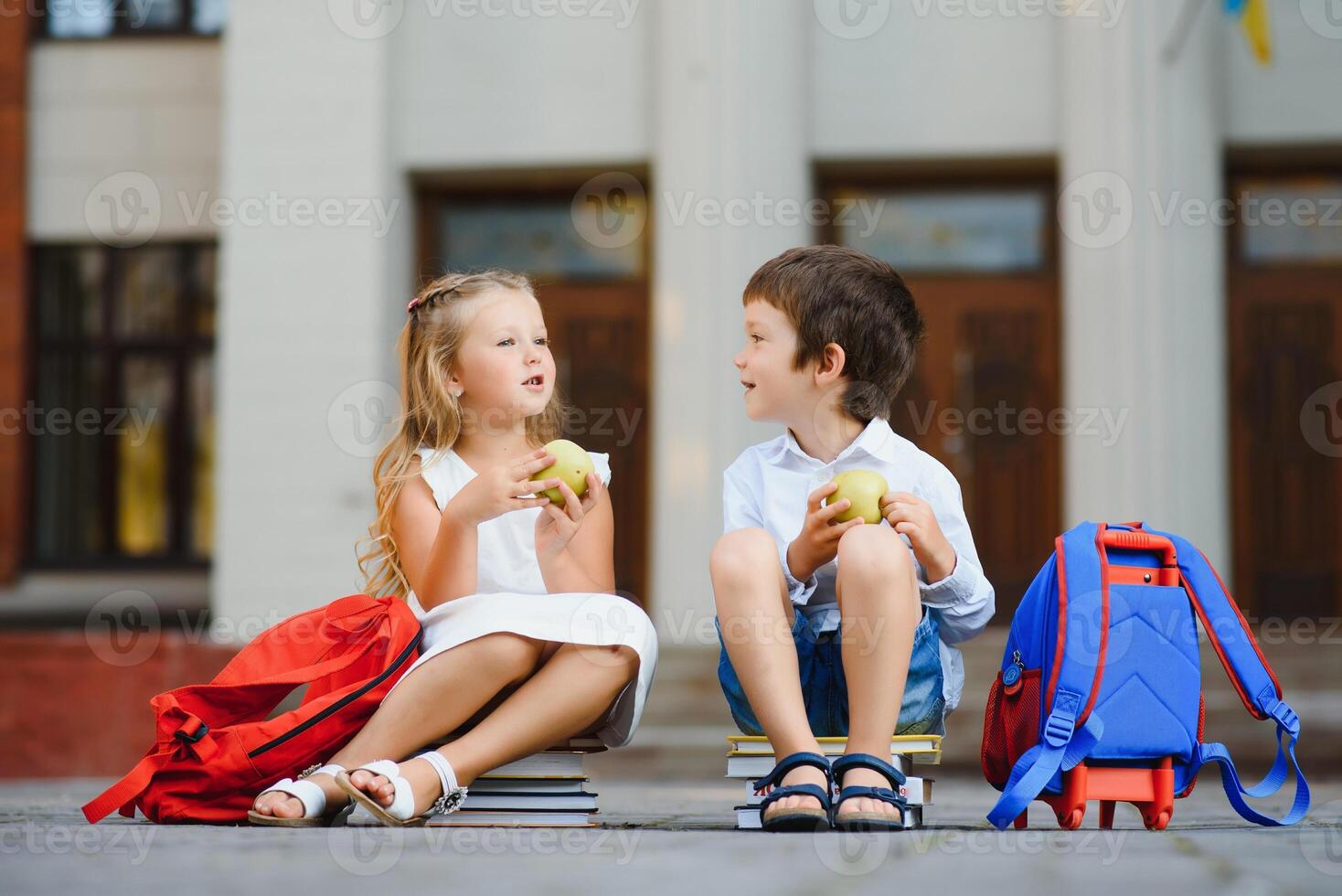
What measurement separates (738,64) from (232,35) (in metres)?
3.09

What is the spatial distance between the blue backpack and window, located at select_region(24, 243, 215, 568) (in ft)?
26.3

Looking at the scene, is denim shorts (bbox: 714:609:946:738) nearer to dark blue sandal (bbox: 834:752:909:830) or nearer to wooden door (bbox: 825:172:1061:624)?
dark blue sandal (bbox: 834:752:909:830)

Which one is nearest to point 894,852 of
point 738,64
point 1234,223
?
point 738,64

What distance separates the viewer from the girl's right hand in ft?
9.12

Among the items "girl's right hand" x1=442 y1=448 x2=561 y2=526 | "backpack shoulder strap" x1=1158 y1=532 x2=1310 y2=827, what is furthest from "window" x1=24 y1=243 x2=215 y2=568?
"backpack shoulder strap" x1=1158 y1=532 x2=1310 y2=827

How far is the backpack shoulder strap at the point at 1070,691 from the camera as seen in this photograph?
2.66m

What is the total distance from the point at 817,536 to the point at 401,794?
88 cm

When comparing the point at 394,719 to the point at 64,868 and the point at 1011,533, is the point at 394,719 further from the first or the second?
the point at 1011,533

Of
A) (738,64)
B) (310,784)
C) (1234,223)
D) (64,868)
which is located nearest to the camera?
(64,868)

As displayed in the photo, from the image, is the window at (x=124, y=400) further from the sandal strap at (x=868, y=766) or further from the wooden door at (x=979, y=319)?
the sandal strap at (x=868, y=766)

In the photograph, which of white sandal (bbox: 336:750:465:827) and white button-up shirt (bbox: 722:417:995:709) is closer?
white sandal (bbox: 336:750:465:827)

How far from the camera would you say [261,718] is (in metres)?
2.94

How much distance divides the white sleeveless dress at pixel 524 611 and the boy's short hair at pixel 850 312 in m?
0.50

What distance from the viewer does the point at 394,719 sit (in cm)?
278
